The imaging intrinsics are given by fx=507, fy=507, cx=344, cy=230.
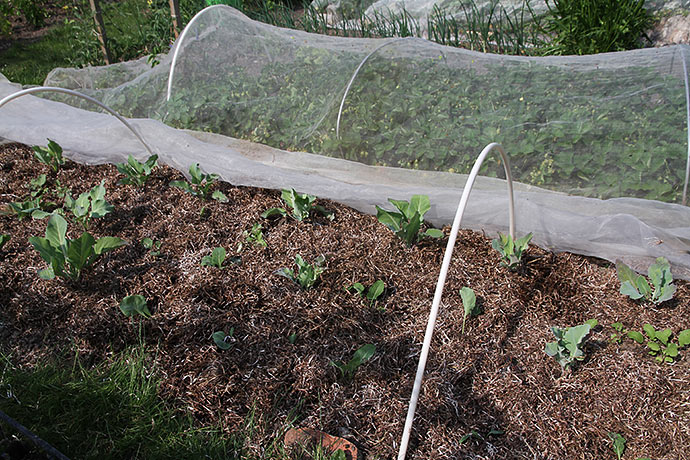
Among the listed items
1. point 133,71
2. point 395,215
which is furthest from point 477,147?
point 133,71

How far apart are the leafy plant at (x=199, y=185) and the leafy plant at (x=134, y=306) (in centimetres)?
81

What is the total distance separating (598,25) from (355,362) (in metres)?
3.47

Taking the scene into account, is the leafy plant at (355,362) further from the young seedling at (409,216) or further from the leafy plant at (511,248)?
the leafy plant at (511,248)

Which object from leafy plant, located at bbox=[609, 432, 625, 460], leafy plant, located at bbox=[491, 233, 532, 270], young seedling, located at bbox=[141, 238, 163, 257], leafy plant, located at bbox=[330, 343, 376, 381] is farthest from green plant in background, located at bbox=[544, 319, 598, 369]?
young seedling, located at bbox=[141, 238, 163, 257]

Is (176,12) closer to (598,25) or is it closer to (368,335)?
(598,25)

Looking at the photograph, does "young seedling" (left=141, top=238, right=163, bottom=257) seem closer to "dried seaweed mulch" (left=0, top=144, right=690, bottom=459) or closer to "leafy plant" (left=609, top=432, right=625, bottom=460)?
"dried seaweed mulch" (left=0, top=144, right=690, bottom=459)

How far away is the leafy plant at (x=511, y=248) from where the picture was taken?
6.78 feet

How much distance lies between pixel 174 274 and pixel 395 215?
3.24 ft

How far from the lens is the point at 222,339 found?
187 centimetres

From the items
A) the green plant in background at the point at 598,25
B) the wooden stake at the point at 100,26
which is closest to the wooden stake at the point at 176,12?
the wooden stake at the point at 100,26

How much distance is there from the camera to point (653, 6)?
168 inches

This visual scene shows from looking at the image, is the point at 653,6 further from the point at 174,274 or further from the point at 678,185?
the point at 174,274

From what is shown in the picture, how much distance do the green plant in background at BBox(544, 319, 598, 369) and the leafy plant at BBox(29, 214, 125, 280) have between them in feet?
5.69

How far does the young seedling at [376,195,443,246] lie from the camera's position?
86.4 inches
